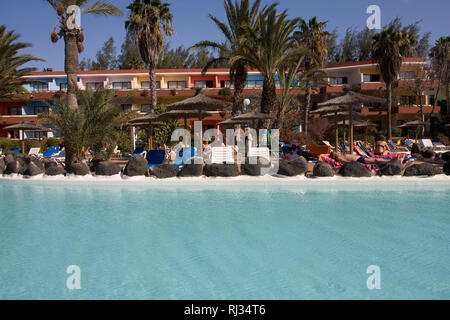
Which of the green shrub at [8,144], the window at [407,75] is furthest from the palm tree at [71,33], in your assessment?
the window at [407,75]

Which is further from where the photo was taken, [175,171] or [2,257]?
[175,171]

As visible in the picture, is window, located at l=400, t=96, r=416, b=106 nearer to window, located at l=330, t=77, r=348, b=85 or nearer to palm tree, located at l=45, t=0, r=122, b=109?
window, located at l=330, t=77, r=348, b=85

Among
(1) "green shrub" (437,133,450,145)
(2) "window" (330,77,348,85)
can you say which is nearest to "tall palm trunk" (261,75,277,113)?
(1) "green shrub" (437,133,450,145)

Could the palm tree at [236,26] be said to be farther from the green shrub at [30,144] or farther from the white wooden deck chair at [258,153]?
the green shrub at [30,144]

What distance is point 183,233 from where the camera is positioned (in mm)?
5723

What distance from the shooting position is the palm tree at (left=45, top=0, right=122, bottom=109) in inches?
540

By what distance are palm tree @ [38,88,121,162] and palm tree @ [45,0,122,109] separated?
3.02ft

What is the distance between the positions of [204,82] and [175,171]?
97.8 ft

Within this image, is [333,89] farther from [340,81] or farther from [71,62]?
[71,62]

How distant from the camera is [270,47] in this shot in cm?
1620

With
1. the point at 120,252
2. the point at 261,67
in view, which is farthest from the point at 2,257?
the point at 261,67

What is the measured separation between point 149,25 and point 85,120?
16791mm

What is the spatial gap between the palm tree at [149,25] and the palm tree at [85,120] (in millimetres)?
15298
